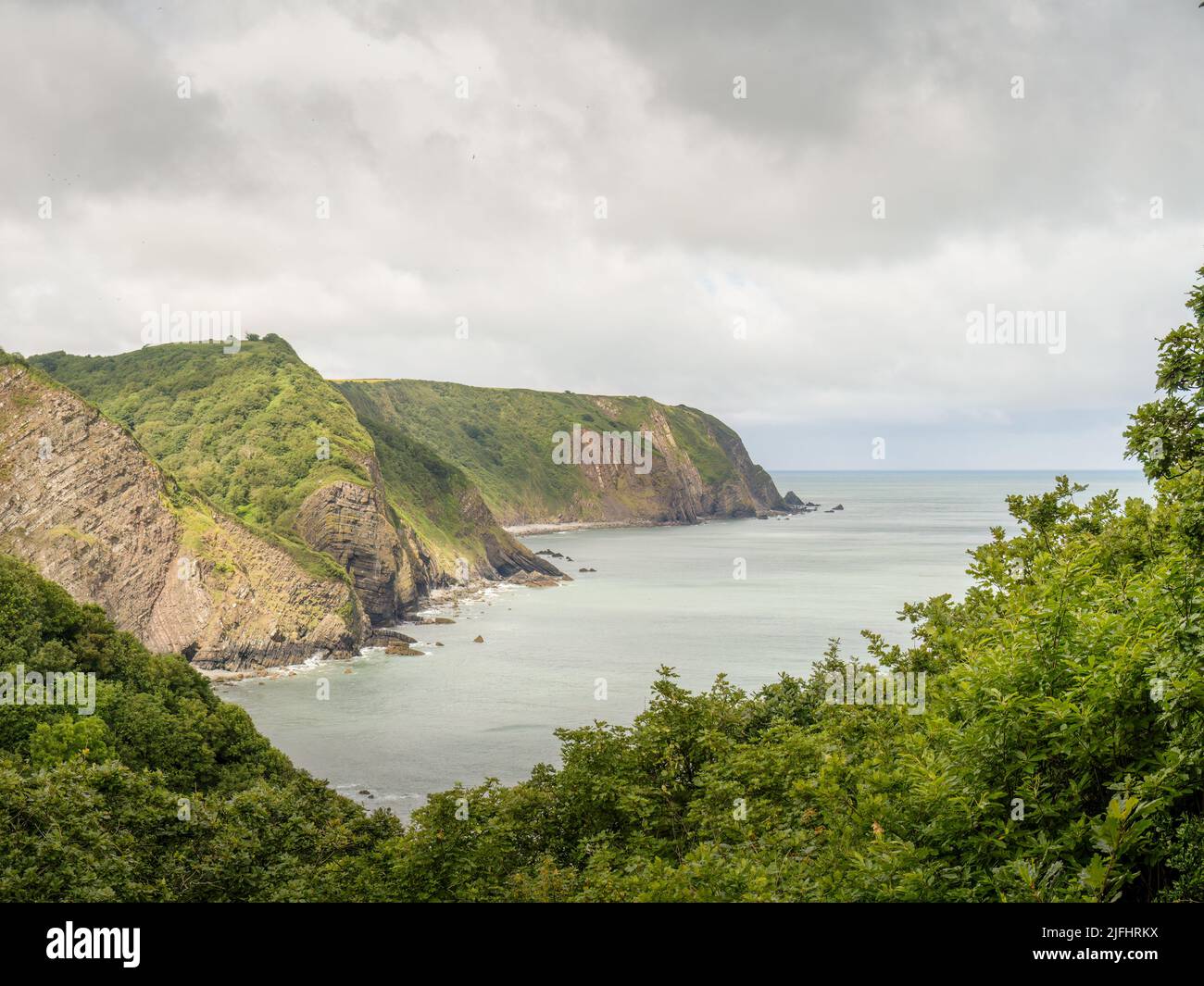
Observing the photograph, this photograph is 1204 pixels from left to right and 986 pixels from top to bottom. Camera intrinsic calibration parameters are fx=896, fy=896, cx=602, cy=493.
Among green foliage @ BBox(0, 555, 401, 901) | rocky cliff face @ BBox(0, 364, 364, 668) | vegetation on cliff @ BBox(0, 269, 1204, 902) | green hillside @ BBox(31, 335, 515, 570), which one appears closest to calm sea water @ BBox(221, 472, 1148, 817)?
rocky cliff face @ BBox(0, 364, 364, 668)

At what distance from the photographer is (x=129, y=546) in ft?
292

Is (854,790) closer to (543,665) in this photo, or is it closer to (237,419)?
(543,665)

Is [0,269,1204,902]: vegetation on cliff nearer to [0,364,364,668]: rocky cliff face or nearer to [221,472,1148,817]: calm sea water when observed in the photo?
[221,472,1148,817]: calm sea water

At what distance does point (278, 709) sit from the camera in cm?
7531

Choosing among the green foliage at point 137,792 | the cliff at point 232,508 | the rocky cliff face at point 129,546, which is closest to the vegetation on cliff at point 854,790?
the green foliage at point 137,792

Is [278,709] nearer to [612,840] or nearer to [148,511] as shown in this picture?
[148,511]

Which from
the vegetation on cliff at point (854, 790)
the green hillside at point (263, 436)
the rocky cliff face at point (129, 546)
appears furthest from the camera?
the green hillside at point (263, 436)

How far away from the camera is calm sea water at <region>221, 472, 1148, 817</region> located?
6316 cm

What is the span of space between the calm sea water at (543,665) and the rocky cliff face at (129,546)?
6736mm

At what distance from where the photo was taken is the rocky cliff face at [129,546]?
3361 inches

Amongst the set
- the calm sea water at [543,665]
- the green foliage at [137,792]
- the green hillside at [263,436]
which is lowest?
the calm sea water at [543,665]

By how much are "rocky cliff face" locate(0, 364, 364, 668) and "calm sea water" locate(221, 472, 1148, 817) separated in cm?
674

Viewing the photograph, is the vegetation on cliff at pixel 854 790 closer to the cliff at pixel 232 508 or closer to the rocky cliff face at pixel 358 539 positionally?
the cliff at pixel 232 508
